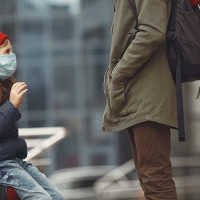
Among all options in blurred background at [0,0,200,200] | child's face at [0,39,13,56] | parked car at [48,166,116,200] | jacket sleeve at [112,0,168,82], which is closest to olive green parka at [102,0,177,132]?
jacket sleeve at [112,0,168,82]

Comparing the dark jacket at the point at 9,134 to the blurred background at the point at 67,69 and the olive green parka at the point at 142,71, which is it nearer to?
the olive green parka at the point at 142,71

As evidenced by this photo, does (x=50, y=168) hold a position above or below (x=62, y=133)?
below

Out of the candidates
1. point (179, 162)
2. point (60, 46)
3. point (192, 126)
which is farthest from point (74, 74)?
point (192, 126)

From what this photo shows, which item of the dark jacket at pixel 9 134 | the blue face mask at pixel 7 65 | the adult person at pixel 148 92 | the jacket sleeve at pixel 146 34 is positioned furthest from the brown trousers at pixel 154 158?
the blue face mask at pixel 7 65

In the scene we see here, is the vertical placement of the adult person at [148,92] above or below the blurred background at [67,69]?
above

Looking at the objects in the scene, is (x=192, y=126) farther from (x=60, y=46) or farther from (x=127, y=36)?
(x=60, y=46)

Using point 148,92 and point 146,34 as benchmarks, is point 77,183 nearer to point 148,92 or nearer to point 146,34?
point 148,92

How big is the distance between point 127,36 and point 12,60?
66 cm

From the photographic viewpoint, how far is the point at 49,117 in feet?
46.6

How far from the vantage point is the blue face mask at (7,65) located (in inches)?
147

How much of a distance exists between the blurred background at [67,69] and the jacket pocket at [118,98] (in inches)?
396

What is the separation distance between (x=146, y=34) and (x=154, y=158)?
68 cm

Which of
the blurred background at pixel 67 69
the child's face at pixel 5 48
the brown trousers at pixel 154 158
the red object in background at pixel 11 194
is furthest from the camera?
the blurred background at pixel 67 69

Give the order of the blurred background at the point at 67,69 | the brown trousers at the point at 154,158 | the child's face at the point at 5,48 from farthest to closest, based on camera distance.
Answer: the blurred background at the point at 67,69 < the child's face at the point at 5,48 < the brown trousers at the point at 154,158
